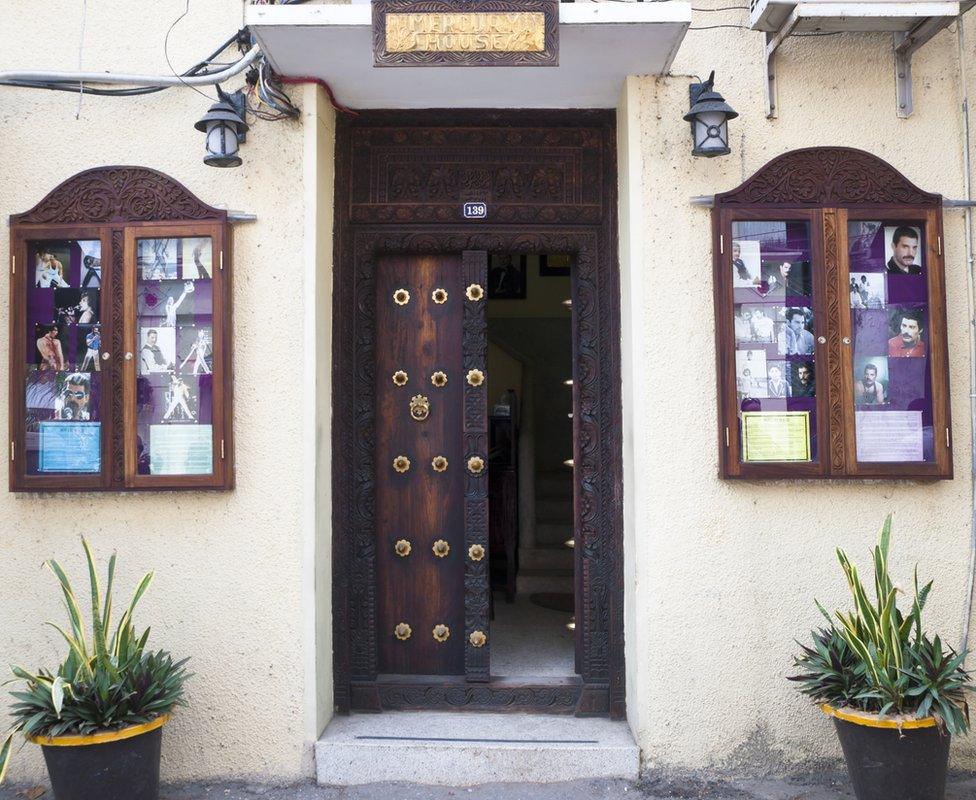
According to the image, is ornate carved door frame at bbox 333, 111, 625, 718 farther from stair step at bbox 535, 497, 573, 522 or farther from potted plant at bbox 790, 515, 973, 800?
stair step at bbox 535, 497, 573, 522

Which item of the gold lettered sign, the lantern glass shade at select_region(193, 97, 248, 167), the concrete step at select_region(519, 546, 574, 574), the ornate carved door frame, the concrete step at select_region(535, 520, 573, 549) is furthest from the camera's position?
the concrete step at select_region(535, 520, 573, 549)

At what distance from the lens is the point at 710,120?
12.6 feet

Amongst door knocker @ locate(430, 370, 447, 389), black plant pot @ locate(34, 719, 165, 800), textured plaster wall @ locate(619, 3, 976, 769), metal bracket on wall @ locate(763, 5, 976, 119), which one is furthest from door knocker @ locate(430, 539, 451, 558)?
metal bracket on wall @ locate(763, 5, 976, 119)

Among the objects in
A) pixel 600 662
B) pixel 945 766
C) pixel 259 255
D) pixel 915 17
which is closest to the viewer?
pixel 945 766

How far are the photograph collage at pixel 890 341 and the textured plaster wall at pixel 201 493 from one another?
2.69 m

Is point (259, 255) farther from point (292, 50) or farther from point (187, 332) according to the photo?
point (292, 50)

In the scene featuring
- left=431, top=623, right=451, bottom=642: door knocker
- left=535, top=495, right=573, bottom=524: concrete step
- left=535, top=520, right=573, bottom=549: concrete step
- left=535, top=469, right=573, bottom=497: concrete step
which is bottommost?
left=431, top=623, right=451, bottom=642: door knocker

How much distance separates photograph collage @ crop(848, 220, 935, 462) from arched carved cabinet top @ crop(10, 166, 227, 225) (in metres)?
3.27

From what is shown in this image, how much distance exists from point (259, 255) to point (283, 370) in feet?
1.90

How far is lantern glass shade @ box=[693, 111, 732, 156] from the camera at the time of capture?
3852 mm

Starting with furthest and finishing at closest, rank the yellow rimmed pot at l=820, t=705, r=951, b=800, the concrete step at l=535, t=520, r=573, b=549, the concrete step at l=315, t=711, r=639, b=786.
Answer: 1. the concrete step at l=535, t=520, r=573, b=549
2. the concrete step at l=315, t=711, r=639, b=786
3. the yellow rimmed pot at l=820, t=705, r=951, b=800

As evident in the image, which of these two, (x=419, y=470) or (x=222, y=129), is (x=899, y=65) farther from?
(x=222, y=129)

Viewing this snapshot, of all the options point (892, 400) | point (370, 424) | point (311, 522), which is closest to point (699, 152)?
point (892, 400)

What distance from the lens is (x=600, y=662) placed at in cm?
438
